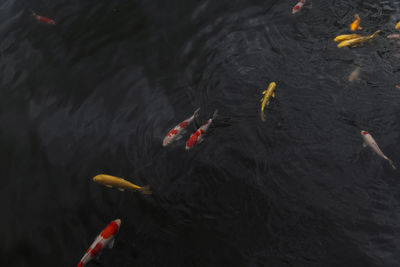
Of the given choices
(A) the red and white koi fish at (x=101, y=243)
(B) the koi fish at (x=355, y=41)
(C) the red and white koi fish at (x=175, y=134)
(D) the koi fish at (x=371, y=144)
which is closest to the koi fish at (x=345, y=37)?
(B) the koi fish at (x=355, y=41)

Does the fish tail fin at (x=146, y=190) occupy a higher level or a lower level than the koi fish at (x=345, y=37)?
higher

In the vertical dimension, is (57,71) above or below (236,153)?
above

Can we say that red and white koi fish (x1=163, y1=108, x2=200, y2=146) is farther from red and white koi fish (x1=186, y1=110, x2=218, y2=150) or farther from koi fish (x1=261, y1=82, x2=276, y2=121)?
koi fish (x1=261, y1=82, x2=276, y2=121)

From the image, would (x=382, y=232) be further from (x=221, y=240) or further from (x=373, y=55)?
(x=373, y=55)

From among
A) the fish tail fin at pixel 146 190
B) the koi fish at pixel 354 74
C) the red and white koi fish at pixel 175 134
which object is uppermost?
the red and white koi fish at pixel 175 134

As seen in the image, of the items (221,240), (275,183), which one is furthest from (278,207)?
(221,240)

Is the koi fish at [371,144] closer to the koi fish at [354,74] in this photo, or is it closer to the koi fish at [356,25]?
the koi fish at [354,74]
